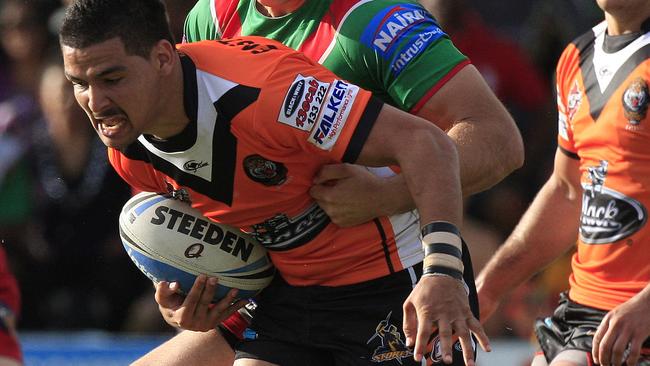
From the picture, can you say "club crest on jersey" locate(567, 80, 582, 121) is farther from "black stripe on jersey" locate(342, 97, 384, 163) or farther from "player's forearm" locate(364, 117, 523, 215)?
"black stripe on jersey" locate(342, 97, 384, 163)

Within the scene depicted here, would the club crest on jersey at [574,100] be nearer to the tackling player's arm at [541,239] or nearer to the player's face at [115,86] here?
the tackling player's arm at [541,239]

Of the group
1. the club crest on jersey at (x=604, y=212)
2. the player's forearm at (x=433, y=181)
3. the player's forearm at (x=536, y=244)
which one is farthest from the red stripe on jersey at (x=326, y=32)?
the player's forearm at (x=536, y=244)

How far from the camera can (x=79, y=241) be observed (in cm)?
880

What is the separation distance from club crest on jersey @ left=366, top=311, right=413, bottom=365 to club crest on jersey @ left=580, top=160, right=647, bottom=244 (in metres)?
1.16

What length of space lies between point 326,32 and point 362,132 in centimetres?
78

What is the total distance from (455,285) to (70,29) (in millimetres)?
1628

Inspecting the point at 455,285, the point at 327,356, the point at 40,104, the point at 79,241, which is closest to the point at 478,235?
the point at 79,241

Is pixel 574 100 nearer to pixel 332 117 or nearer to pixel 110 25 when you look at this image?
pixel 332 117

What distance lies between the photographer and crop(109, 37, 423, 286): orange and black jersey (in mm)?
4246

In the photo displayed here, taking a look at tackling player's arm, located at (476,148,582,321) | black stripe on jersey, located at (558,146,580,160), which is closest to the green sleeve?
black stripe on jersey, located at (558,146,580,160)

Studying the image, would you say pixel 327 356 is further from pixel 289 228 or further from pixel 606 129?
pixel 606 129

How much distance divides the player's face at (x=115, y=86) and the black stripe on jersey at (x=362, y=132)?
2.39ft

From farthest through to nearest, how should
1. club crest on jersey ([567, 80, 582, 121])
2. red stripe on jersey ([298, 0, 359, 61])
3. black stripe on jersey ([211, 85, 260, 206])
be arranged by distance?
club crest on jersey ([567, 80, 582, 121]), red stripe on jersey ([298, 0, 359, 61]), black stripe on jersey ([211, 85, 260, 206])

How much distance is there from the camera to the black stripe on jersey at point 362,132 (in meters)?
4.20
